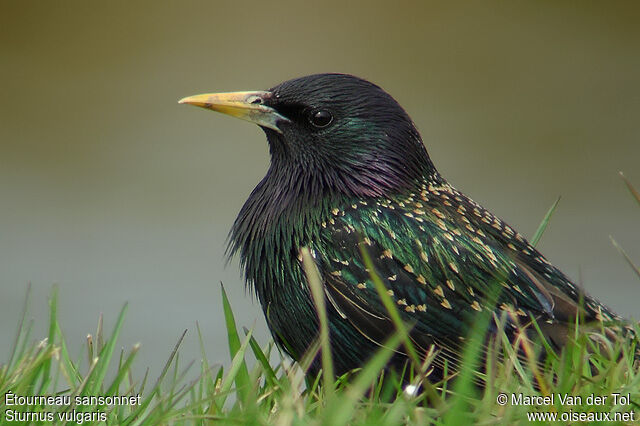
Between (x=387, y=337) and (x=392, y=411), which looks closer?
(x=392, y=411)

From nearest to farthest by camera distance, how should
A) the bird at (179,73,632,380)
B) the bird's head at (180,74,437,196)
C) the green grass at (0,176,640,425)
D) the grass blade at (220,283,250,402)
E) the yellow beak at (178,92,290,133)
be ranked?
1. the green grass at (0,176,640,425)
2. the grass blade at (220,283,250,402)
3. the bird at (179,73,632,380)
4. the bird's head at (180,74,437,196)
5. the yellow beak at (178,92,290,133)

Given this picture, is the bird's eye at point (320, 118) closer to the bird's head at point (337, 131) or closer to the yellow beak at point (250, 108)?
the bird's head at point (337, 131)

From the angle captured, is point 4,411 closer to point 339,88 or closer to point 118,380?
point 118,380

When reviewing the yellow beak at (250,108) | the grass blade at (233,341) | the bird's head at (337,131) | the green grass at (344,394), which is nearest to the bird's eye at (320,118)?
the bird's head at (337,131)

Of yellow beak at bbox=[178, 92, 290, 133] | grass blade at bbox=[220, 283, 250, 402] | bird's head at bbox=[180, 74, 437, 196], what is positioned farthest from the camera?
yellow beak at bbox=[178, 92, 290, 133]

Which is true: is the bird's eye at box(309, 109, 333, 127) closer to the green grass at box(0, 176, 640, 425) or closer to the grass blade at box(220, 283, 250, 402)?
the grass blade at box(220, 283, 250, 402)

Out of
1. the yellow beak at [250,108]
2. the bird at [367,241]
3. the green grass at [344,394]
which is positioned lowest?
the green grass at [344,394]

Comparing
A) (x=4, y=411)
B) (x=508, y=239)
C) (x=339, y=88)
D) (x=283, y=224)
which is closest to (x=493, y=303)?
(x=508, y=239)

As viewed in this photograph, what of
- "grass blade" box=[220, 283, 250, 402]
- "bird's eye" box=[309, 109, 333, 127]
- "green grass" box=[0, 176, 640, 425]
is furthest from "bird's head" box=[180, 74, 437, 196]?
"green grass" box=[0, 176, 640, 425]

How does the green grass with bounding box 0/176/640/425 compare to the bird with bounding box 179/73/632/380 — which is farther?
the bird with bounding box 179/73/632/380
